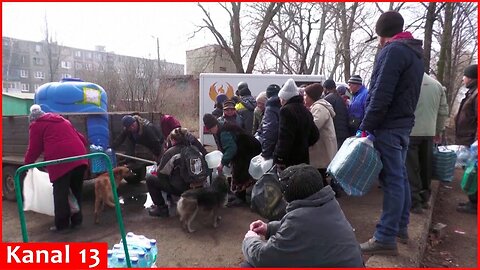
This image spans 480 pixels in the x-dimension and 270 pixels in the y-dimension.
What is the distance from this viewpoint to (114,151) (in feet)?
19.2

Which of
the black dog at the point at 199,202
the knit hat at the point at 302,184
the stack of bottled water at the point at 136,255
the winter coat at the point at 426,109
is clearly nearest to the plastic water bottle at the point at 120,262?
the stack of bottled water at the point at 136,255

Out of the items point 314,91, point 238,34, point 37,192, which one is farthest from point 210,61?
point 37,192

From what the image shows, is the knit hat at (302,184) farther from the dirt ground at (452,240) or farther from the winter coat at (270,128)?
the winter coat at (270,128)

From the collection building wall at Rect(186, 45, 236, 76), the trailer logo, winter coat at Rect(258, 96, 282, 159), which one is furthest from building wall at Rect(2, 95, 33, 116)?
building wall at Rect(186, 45, 236, 76)

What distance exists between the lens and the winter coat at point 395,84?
2.96 metres

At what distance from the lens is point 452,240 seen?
4199 millimetres

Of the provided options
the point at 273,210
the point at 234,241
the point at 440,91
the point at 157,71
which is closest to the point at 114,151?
the point at 234,241

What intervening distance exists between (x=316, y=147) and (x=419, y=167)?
1463 millimetres

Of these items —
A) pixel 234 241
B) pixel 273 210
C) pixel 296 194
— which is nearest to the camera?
pixel 296 194

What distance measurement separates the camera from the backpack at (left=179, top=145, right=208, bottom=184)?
4.38 metres

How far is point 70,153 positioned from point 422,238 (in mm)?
3920

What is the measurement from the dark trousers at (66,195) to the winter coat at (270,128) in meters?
2.23

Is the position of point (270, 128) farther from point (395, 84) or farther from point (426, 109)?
point (426, 109)

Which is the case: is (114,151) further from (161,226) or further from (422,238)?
(422,238)
